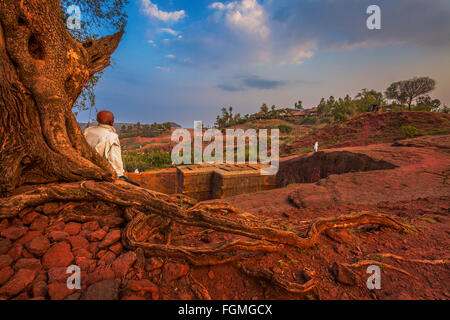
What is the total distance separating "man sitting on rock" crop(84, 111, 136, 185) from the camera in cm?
→ 301

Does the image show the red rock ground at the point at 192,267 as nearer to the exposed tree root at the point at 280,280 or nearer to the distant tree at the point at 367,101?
the exposed tree root at the point at 280,280

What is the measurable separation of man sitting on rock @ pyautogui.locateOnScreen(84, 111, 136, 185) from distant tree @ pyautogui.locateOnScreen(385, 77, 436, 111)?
3771 cm

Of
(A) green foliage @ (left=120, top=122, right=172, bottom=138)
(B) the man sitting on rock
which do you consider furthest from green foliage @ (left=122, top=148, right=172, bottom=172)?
(A) green foliage @ (left=120, top=122, right=172, bottom=138)

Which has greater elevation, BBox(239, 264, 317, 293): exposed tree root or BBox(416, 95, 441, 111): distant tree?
BBox(416, 95, 441, 111): distant tree

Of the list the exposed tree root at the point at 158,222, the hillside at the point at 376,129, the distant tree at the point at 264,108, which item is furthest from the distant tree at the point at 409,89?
the exposed tree root at the point at 158,222

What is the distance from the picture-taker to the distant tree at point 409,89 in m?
28.0

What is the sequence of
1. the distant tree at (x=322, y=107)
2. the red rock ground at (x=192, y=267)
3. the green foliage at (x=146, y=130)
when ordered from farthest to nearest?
1. the distant tree at (x=322, y=107)
2. the green foliage at (x=146, y=130)
3. the red rock ground at (x=192, y=267)

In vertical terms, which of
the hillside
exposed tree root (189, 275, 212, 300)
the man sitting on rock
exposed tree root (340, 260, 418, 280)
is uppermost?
the hillside

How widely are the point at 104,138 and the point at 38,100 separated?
879 millimetres

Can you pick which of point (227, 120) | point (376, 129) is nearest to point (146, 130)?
point (227, 120)

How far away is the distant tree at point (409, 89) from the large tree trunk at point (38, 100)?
125 ft

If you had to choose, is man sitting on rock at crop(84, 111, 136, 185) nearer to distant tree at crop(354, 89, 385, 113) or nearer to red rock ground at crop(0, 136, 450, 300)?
red rock ground at crop(0, 136, 450, 300)

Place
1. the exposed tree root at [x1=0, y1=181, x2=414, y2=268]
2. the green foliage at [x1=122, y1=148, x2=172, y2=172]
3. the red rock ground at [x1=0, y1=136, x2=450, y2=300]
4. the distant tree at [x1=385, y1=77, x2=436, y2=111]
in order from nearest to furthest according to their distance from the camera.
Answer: the red rock ground at [x1=0, y1=136, x2=450, y2=300]
the exposed tree root at [x1=0, y1=181, x2=414, y2=268]
the green foliage at [x1=122, y1=148, x2=172, y2=172]
the distant tree at [x1=385, y1=77, x2=436, y2=111]

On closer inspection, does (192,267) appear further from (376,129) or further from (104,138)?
(376,129)
